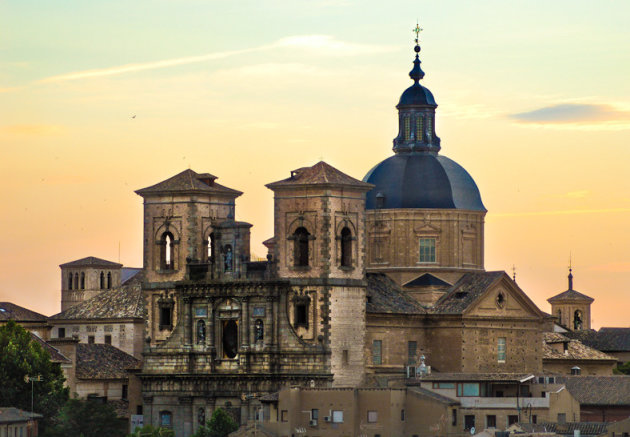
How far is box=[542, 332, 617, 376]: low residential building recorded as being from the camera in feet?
413

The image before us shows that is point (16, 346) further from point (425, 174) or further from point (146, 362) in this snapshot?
point (425, 174)

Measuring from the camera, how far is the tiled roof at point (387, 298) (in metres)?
112

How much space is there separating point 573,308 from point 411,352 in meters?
81.5

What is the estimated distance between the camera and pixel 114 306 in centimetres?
12850

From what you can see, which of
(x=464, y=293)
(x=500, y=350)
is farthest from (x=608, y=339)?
(x=464, y=293)

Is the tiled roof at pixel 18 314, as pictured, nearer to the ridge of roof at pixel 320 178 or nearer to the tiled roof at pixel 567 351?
the ridge of roof at pixel 320 178

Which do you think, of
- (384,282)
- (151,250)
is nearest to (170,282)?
(151,250)

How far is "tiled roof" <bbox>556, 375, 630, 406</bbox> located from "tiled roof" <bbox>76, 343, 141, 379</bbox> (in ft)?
81.6

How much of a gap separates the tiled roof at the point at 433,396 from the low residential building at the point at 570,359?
21339 millimetres

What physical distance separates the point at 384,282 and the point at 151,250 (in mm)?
13316

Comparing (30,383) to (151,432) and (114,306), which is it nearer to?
(151,432)

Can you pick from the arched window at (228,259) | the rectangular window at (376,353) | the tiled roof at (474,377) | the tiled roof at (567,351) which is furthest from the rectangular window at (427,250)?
the tiled roof at (474,377)

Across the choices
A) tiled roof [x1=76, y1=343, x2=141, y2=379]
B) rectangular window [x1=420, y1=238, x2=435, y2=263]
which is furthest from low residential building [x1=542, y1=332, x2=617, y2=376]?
tiled roof [x1=76, y1=343, x2=141, y2=379]

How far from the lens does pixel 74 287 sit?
16388 centimetres
